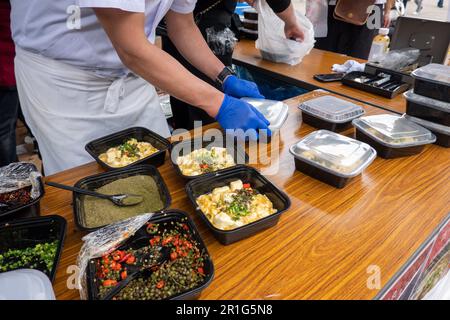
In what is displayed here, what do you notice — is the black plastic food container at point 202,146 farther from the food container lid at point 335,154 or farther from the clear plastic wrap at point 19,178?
the clear plastic wrap at point 19,178

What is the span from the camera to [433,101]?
55.4 inches

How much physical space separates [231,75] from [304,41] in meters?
1.00

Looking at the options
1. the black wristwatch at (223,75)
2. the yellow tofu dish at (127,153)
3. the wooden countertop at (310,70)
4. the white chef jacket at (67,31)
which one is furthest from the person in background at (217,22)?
the yellow tofu dish at (127,153)

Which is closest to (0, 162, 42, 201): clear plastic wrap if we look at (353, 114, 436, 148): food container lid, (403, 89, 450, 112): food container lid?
(353, 114, 436, 148): food container lid

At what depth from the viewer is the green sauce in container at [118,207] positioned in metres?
0.96

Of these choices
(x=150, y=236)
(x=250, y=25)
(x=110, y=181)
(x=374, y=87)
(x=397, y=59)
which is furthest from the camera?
(x=250, y=25)

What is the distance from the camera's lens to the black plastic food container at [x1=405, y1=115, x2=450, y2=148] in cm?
140

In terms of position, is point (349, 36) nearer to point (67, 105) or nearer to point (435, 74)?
point (435, 74)

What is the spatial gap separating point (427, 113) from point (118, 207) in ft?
4.55

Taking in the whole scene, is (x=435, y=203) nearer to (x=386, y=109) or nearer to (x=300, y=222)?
(x=300, y=222)

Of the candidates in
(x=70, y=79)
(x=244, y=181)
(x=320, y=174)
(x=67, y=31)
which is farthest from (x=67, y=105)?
(x=320, y=174)

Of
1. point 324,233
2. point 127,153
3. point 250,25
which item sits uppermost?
point 250,25

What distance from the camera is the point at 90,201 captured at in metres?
1.02
